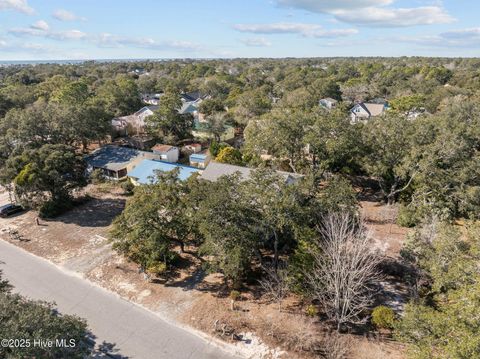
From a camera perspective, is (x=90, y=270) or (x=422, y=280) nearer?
(x=422, y=280)

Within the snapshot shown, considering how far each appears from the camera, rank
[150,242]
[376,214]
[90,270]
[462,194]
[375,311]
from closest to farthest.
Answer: [375,311] → [150,242] → [90,270] → [462,194] → [376,214]

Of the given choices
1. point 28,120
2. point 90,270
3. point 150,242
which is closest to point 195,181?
point 150,242

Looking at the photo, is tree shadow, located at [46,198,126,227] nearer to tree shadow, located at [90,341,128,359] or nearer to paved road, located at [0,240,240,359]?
paved road, located at [0,240,240,359]

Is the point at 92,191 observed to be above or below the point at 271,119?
below

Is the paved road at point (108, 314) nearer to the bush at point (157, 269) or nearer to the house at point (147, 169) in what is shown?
the bush at point (157, 269)

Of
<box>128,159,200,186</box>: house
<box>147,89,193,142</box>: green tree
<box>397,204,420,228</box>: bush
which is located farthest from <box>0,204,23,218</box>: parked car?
<box>397,204,420,228</box>: bush

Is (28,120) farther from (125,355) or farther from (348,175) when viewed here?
(348,175)

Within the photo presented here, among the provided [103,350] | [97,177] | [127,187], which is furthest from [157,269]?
[97,177]

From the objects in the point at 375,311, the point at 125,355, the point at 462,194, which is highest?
the point at 462,194

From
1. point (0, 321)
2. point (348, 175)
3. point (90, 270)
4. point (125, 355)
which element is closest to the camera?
point (0, 321)
